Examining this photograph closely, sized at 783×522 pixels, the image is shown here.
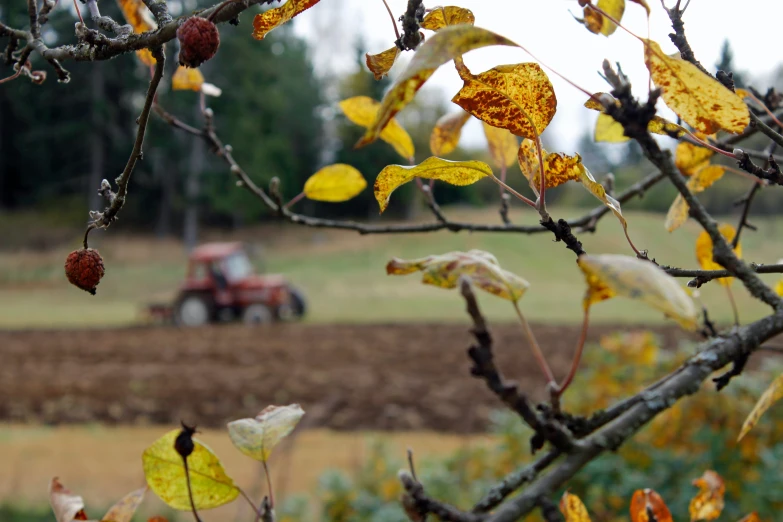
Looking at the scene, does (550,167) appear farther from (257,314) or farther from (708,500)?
(257,314)

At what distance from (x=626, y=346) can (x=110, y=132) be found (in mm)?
20042

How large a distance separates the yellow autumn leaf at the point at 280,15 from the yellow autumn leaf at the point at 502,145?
0.39m

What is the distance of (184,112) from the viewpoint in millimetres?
19641

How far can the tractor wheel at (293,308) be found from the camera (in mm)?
11211

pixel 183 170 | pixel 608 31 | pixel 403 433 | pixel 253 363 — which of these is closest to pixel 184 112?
pixel 183 170

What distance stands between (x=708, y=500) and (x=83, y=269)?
1.97 ft

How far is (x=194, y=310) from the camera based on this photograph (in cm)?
1098

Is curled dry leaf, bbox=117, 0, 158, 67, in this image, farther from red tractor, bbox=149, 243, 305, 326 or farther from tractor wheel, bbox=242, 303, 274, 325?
tractor wheel, bbox=242, 303, 274, 325

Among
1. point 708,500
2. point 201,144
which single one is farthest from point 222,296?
point 201,144

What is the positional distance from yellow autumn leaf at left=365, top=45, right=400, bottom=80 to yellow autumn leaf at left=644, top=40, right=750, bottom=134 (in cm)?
18

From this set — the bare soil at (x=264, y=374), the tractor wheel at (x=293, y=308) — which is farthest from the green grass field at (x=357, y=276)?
the bare soil at (x=264, y=374)

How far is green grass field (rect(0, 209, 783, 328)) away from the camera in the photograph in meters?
12.7

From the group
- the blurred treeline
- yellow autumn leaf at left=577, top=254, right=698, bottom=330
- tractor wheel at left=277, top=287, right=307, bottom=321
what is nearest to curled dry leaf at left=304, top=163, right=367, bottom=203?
yellow autumn leaf at left=577, top=254, right=698, bottom=330

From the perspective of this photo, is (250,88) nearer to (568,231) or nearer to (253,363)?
(253,363)
